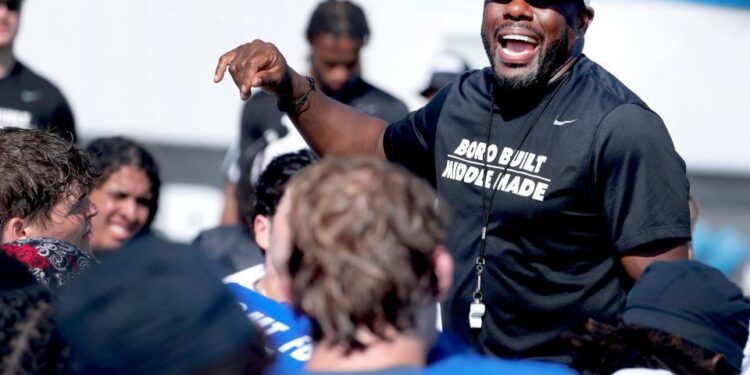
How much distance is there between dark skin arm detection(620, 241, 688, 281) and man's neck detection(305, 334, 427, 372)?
4.60 feet

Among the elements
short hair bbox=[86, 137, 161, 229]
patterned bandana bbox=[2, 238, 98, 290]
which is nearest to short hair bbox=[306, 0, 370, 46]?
short hair bbox=[86, 137, 161, 229]

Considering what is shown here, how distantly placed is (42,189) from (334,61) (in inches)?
116

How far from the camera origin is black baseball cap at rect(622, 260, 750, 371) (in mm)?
2758

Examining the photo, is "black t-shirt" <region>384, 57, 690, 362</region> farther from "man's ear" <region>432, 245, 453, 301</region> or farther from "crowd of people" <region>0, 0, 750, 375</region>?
"man's ear" <region>432, 245, 453, 301</region>

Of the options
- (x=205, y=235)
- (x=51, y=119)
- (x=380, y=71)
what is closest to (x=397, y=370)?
(x=205, y=235)

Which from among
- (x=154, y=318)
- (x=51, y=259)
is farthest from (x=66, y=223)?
(x=154, y=318)

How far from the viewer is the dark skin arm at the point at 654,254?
3.60m

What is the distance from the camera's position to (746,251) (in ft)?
27.2

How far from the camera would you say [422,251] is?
229 centimetres

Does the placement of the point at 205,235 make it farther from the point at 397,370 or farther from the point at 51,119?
the point at 397,370

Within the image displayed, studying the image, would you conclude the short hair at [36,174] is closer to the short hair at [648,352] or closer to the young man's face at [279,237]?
the young man's face at [279,237]

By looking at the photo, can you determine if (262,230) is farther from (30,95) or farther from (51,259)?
(30,95)

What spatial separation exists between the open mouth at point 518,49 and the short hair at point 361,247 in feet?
5.22

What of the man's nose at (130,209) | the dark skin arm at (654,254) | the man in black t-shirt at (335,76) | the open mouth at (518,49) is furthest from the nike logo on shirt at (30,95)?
the dark skin arm at (654,254)
